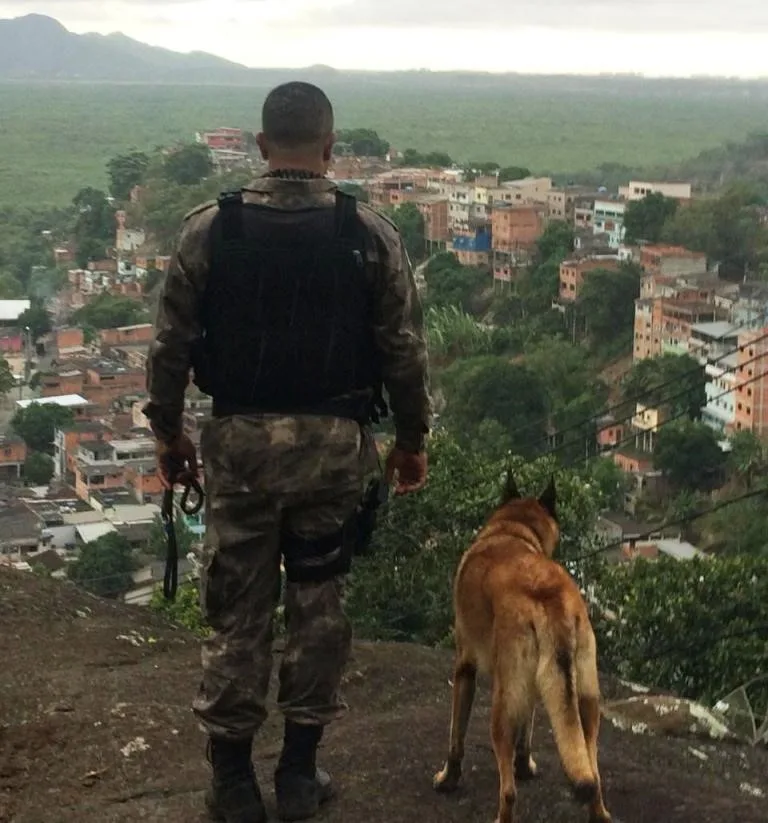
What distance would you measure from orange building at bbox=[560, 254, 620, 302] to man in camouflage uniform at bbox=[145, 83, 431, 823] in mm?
32078

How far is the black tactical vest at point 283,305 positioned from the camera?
6.56ft

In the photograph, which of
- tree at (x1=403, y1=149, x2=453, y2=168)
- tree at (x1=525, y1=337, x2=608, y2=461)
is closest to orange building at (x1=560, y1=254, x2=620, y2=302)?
tree at (x1=525, y1=337, x2=608, y2=461)

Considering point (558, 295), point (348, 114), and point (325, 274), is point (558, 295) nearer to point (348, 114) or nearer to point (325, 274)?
point (325, 274)

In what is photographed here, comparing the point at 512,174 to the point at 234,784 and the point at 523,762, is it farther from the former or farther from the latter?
the point at 234,784

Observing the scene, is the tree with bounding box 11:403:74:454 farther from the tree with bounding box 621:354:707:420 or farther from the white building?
the white building

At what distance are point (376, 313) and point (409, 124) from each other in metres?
90.3

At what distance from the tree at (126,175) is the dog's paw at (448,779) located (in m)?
50.6

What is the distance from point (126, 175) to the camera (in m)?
52.1

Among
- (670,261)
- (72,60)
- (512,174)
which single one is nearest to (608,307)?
(670,261)

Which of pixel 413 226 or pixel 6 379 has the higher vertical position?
pixel 413 226

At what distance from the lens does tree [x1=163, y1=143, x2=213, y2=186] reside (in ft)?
163

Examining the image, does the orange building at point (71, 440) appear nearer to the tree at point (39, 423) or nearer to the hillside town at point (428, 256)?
the hillside town at point (428, 256)

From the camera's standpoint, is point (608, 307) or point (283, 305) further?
point (608, 307)

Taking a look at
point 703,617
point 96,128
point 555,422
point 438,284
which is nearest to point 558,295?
point 438,284
